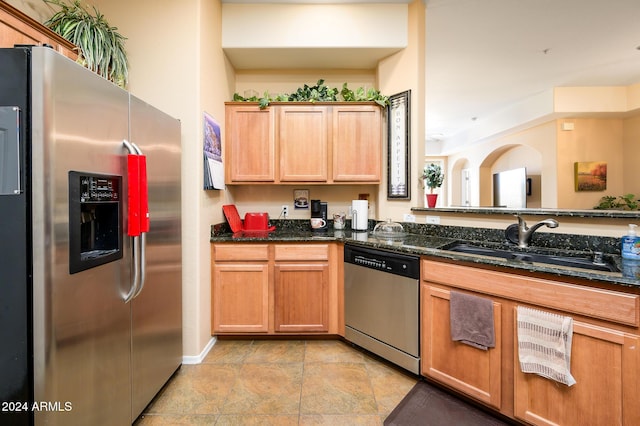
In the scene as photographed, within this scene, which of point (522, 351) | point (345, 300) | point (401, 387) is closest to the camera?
point (522, 351)

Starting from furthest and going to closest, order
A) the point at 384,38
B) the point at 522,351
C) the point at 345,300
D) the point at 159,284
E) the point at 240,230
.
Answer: the point at 240,230, the point at 384,38, the point at 345,300, the point at 159,284, the point at 522,351

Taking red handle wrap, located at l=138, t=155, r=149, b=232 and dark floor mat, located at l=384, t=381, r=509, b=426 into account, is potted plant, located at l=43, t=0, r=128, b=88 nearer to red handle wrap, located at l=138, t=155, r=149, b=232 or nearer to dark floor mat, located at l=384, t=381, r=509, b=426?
red handle wrap, located at l=138, t=155, r=149, b=232

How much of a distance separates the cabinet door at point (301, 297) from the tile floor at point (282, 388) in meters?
0.18

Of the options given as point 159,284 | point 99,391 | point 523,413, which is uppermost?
point 159,284

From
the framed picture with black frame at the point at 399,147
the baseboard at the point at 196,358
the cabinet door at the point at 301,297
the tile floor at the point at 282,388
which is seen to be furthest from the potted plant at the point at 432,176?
the baseboard at the point at 196,358

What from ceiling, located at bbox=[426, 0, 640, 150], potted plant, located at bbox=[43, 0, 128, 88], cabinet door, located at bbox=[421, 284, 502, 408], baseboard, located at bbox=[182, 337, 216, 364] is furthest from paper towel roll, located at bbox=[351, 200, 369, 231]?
potted plant, located at bbox=[43, 0, 128, 88]

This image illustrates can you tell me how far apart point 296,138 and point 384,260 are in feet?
4.75

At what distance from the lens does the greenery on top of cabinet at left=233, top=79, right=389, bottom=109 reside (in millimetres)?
2572

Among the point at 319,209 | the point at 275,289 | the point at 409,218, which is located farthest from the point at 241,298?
the point at 409,218

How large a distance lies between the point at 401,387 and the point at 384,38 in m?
2.87

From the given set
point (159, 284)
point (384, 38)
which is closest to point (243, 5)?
point (384, 38)

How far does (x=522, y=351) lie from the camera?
134 cm

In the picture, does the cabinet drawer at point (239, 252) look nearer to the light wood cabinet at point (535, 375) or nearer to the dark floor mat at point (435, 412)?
the light wood cabinet at point (535, 375)

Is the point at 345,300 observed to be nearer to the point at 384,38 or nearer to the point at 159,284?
the point at 159,284
